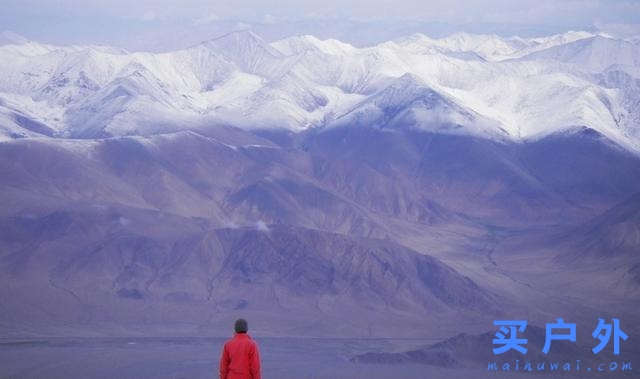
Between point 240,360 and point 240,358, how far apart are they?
62mm

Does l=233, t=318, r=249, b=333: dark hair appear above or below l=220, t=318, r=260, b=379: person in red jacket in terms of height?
above

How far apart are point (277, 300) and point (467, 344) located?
136 feet

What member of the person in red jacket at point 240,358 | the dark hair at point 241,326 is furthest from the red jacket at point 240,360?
the dark hair at point 241,326

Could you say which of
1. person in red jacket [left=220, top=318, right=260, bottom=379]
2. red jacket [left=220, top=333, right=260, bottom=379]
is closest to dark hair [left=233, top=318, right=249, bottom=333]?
person in red jacket [left=220, top=318, right=260, bottom=379]

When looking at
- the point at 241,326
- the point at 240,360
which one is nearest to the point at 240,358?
the point at 240,360

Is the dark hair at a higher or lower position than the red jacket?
higher

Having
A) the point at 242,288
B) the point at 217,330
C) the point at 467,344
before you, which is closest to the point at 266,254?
the point at 242,288

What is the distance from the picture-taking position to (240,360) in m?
36.2

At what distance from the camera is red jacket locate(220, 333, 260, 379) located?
118 feet

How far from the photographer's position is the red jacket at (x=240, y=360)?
1417 inches

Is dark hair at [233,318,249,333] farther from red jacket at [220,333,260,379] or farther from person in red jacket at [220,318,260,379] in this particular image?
red jacket at [220,333,260,379]

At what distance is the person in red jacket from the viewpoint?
36000mm

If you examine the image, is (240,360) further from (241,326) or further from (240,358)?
(241,326)

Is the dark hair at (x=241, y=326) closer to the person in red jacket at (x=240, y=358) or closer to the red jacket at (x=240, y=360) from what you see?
the person in red jacket at (x=240, y=358)
